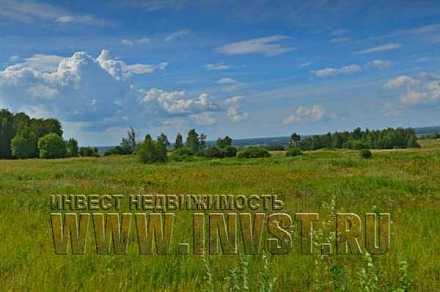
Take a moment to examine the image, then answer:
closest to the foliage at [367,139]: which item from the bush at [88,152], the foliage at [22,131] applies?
the bush at [88,152]

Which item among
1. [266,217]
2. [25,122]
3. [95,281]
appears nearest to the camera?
[95,281]

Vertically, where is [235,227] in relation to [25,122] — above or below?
below

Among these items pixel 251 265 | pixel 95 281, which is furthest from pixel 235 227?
pixel 95 281

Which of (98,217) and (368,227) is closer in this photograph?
(368,227)

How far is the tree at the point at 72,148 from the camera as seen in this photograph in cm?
8436

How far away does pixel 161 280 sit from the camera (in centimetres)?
508

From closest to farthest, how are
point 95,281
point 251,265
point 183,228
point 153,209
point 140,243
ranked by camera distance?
1. point 95,281
2. point 251,265
3. point 140,243
4. point 183,228
5. point 153,209

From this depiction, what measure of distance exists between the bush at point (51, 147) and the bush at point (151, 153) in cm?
2829

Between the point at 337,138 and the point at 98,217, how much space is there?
117m

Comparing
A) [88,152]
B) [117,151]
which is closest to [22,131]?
[88,152]

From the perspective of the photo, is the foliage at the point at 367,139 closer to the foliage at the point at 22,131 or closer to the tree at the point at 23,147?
the foliage at the point at 22,131

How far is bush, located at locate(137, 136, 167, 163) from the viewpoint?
2094 inches

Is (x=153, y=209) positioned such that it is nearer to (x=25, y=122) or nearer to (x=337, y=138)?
(x=25, y=122)

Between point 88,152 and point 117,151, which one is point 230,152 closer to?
point 117,151
